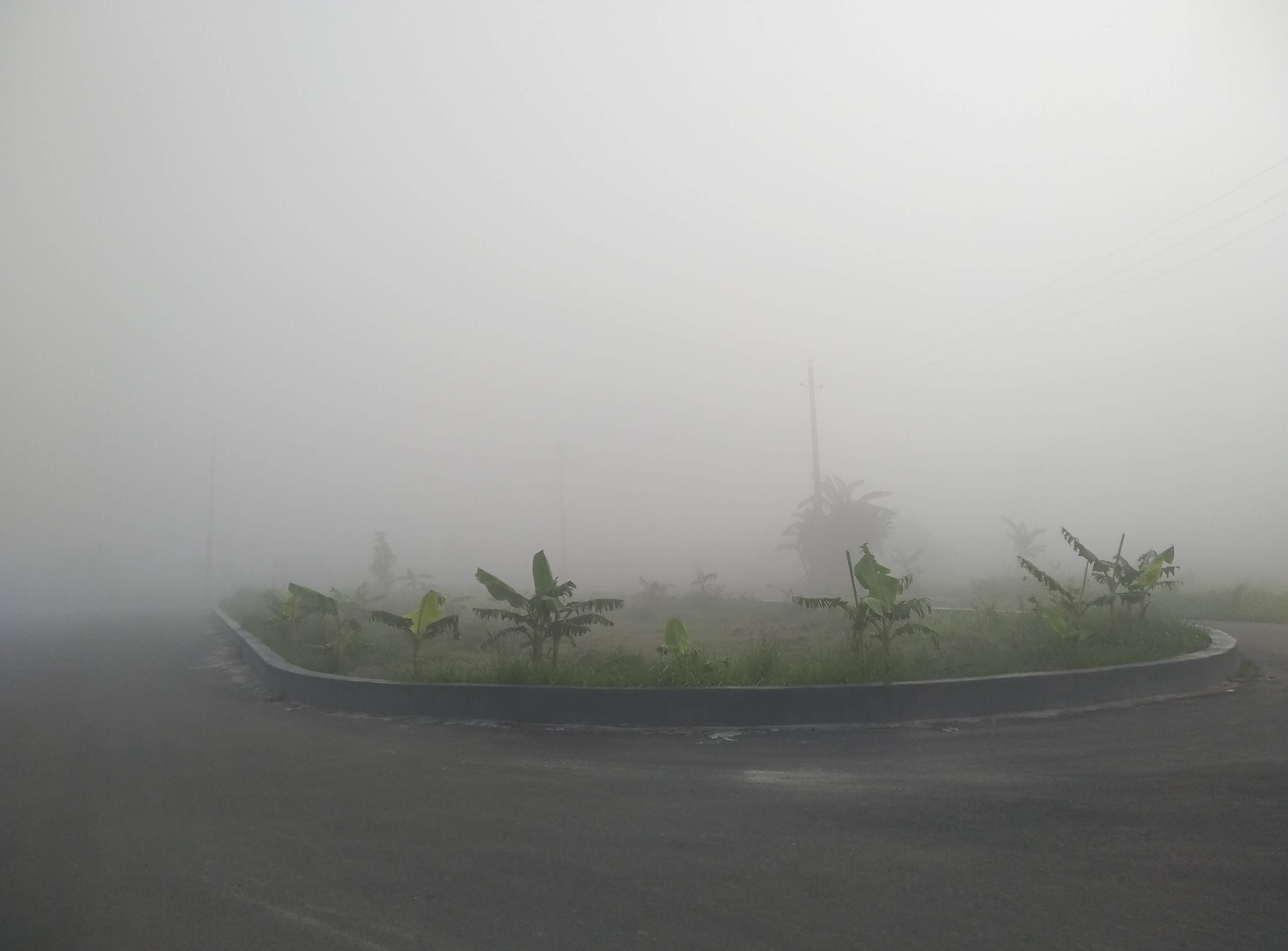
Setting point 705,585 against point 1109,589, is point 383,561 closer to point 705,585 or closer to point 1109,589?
point 705,585

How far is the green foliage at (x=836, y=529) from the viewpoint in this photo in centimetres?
2880

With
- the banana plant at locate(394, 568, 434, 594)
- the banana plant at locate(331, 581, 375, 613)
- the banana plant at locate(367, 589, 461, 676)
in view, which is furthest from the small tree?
the banana plant at locate(367, 589, 461, 676)

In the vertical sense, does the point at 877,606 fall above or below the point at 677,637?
above

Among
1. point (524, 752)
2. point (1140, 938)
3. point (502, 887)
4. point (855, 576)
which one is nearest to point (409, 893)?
point (502, 887)

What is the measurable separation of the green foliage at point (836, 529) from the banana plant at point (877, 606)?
19.2 m

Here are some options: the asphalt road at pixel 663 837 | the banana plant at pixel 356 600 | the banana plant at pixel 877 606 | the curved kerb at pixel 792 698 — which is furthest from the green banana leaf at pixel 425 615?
the banana plant at pixel 356 600

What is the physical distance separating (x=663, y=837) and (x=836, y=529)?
2541 centimetres

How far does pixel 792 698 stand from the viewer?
25.8 feet

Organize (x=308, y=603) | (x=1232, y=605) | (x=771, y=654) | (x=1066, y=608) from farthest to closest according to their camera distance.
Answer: (x=1232, y=605) < (x=308, y=603) < (x=1066, y=608) < (x=771, y=654)

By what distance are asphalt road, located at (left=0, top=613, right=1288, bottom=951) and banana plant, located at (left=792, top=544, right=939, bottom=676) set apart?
1751mm

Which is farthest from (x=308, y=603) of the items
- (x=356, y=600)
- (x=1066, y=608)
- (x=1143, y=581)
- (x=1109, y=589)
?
(x=1143, y=581)

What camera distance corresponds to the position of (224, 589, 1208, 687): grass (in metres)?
8.78

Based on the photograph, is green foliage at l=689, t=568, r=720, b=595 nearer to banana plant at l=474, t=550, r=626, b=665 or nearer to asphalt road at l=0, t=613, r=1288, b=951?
banana plant at l=474, t=550, r=626, b=665

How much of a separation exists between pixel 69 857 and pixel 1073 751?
7425 millimetres
